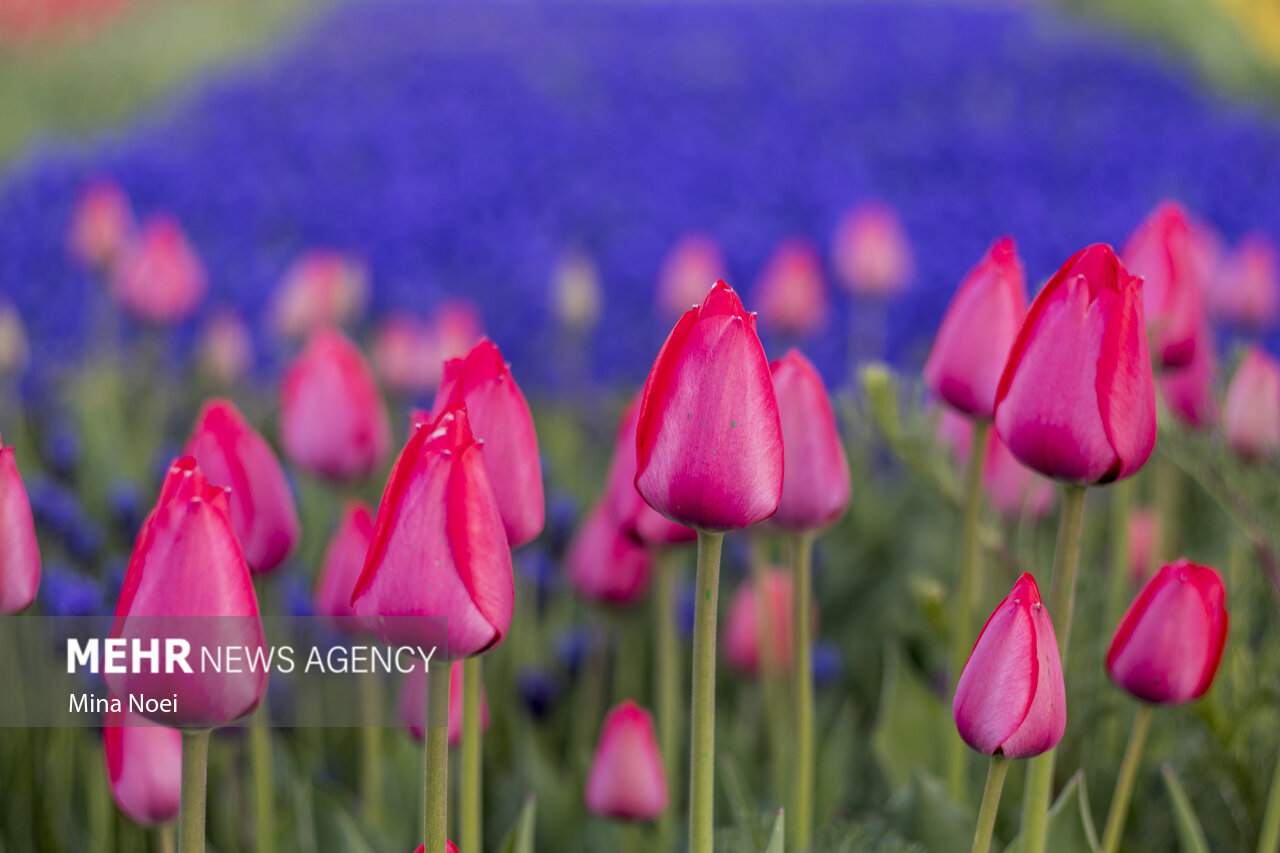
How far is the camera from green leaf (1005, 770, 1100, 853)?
3.42ft

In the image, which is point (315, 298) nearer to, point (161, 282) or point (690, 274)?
point (161, 282)

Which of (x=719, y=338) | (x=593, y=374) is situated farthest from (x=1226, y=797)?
(x=593, y=374)

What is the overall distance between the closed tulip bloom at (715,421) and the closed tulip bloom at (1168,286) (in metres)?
0.50

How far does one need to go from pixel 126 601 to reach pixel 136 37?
979 cm

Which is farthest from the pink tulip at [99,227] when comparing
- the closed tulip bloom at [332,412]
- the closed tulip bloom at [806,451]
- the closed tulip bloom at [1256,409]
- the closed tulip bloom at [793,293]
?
the closed tulip bloom at [1256,409]

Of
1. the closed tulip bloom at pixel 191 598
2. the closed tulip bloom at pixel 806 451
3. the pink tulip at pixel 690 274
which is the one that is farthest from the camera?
the pink tulip at pixel 690 274

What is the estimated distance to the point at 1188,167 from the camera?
5.00 meters

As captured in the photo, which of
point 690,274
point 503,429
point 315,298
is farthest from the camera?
point 690,274

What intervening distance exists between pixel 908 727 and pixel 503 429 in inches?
35.1

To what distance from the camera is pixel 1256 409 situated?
1.27 m

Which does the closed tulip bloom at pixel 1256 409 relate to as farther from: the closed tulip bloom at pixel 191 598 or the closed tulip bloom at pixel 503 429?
the closed tulip bloom at pixel 191 598

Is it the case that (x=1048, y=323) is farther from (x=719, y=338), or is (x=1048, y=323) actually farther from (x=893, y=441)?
(x=893, y=441)

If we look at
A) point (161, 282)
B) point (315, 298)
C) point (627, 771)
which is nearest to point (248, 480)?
point (627, 771)

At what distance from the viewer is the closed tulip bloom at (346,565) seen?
3.46 feet
